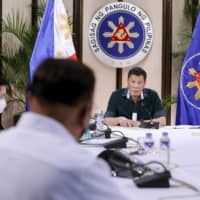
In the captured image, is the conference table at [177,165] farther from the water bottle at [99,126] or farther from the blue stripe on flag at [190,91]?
the blue stripe on flag at [190,91]

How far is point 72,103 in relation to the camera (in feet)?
3.16

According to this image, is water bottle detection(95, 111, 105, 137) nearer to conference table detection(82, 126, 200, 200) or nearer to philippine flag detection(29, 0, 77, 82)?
conference table detection(82, 126, 200, 200)

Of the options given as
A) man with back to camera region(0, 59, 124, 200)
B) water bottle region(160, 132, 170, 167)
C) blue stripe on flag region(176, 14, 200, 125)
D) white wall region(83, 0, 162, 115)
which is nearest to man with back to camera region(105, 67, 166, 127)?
blue stripe on flag region(176, 14, 200, 125)

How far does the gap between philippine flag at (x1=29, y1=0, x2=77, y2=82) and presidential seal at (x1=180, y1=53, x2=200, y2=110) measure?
1.20 metres

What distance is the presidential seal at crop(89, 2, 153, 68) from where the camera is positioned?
5.84 m

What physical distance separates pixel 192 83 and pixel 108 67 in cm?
157

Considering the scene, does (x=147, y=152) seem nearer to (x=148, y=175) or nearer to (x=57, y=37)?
(x=148, y=175)

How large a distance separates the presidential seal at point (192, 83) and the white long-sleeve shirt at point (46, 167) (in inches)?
150

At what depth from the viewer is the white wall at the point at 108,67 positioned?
588 centimetres

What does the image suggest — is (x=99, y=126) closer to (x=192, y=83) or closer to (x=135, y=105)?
(x=135, y=105)

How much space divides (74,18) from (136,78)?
2.14 meters

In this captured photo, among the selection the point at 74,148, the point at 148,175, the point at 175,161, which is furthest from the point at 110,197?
the point at 175,161

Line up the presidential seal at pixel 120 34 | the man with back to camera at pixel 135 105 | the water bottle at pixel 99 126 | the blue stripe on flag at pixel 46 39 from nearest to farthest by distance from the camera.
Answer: the water bottle at pixel 99 126, the man with back to camera at pixel 135 105, the blue stripe on flag at pixel 46 39, the presidential seal at pixel 120 34

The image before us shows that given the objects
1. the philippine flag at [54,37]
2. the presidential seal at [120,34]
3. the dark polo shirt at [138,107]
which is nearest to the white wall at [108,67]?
the presidential seal at [120,34]
